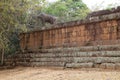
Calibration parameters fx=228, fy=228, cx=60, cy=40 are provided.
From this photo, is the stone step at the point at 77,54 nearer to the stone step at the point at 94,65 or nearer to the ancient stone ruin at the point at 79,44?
the ancient stone ruin at the point at 79,44

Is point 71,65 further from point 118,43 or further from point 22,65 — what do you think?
point 22,65

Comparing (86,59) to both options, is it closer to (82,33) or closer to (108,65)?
(108,65)

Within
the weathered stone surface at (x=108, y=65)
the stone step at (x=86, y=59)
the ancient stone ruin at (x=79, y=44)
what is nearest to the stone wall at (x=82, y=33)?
the ancient stone ruin at (x=79, y=44)

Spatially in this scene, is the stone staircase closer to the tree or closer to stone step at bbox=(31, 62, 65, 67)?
stone step at bbox=(31, 62, 65, 67)

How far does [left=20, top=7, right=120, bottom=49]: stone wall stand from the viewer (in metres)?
8.30

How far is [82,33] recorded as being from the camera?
938cm

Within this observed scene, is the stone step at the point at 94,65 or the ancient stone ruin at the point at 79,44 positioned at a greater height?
the ancient stone ruin at the point at 79,44

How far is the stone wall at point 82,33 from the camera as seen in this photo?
27.2ft

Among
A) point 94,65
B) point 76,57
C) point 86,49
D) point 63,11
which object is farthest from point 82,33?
point 63,11

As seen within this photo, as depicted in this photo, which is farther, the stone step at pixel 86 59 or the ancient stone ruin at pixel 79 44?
the ancient stone ruin at pixel 79 44

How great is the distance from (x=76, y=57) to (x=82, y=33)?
1.08 meters

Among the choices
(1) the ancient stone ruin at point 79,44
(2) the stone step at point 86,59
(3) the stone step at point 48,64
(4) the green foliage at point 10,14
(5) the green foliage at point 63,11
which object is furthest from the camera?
(5) the green foliage at point 63,11

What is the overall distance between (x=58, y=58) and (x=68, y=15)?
6990 mm

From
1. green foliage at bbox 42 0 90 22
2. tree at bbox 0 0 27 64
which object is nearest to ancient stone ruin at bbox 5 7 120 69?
tree at bbox 0 0 27 64
